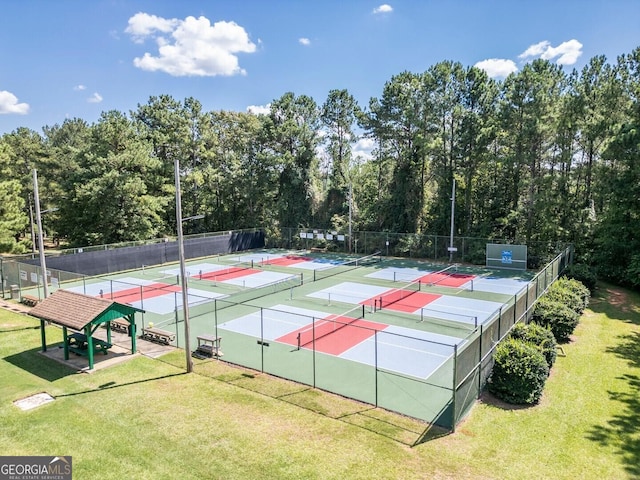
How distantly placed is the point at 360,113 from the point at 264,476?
1640 inches

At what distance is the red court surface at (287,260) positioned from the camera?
3925cm

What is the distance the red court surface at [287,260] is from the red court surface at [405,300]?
1396 centimetres

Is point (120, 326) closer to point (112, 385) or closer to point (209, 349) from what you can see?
point (209, 349)

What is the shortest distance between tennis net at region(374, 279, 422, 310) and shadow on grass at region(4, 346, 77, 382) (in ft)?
46.1

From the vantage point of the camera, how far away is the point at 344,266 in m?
37.2

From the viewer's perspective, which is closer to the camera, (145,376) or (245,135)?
(145,376)

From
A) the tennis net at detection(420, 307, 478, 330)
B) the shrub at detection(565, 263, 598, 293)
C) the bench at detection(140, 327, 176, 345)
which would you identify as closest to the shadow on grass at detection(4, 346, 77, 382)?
the bench at detection(140, 327, 176, 345)

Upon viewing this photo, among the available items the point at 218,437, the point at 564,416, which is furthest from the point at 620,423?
the point at 218,437

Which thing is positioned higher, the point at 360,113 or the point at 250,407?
the point at 360,113

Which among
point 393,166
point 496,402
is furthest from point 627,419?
point 393,166

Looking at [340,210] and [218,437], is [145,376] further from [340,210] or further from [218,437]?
[340,210]

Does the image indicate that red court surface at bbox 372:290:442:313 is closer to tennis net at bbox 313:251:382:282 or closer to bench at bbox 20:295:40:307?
tennis net at bbox 313:251:382:282

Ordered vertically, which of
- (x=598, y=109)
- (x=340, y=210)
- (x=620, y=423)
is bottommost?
(x=620, y=423)

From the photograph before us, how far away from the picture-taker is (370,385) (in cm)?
1405
